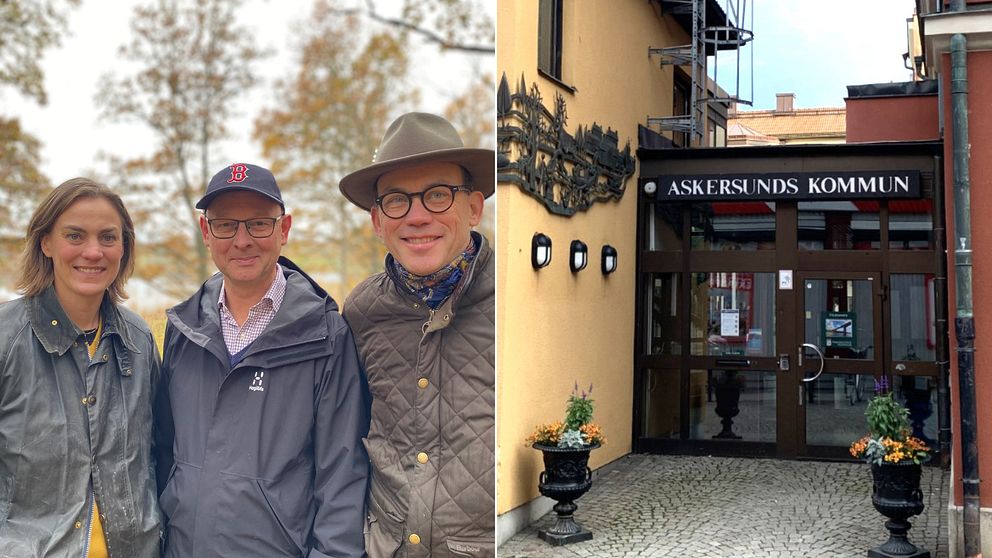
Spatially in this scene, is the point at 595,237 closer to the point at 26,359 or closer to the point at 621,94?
the point at 621,94

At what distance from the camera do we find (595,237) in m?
8.65

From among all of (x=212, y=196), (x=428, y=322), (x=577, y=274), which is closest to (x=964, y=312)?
(x=577, y=274)

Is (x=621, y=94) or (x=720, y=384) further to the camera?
(x=720, y=384)

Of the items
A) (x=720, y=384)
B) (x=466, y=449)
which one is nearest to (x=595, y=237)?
(x=720, y=384)

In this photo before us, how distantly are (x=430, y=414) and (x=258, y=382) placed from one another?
0.38 m

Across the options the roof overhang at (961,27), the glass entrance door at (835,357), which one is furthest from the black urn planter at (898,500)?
the glass entrance door at (835,357)

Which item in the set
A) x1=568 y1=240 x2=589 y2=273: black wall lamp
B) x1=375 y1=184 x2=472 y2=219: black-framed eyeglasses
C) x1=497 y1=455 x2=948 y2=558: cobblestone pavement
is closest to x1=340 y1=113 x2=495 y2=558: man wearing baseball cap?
x1=375 y1=184 x2=472 y2=219: black-framed eyeglasses

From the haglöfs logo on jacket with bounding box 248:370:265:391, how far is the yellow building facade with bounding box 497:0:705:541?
368cm

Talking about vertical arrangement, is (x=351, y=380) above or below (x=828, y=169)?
below

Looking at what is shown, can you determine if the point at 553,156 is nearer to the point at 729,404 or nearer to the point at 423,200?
the point at 729,404

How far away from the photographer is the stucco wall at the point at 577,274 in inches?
253

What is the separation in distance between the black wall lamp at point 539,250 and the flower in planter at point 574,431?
1022 mm

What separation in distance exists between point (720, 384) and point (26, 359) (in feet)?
29.3

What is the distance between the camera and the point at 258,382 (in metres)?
1.92
